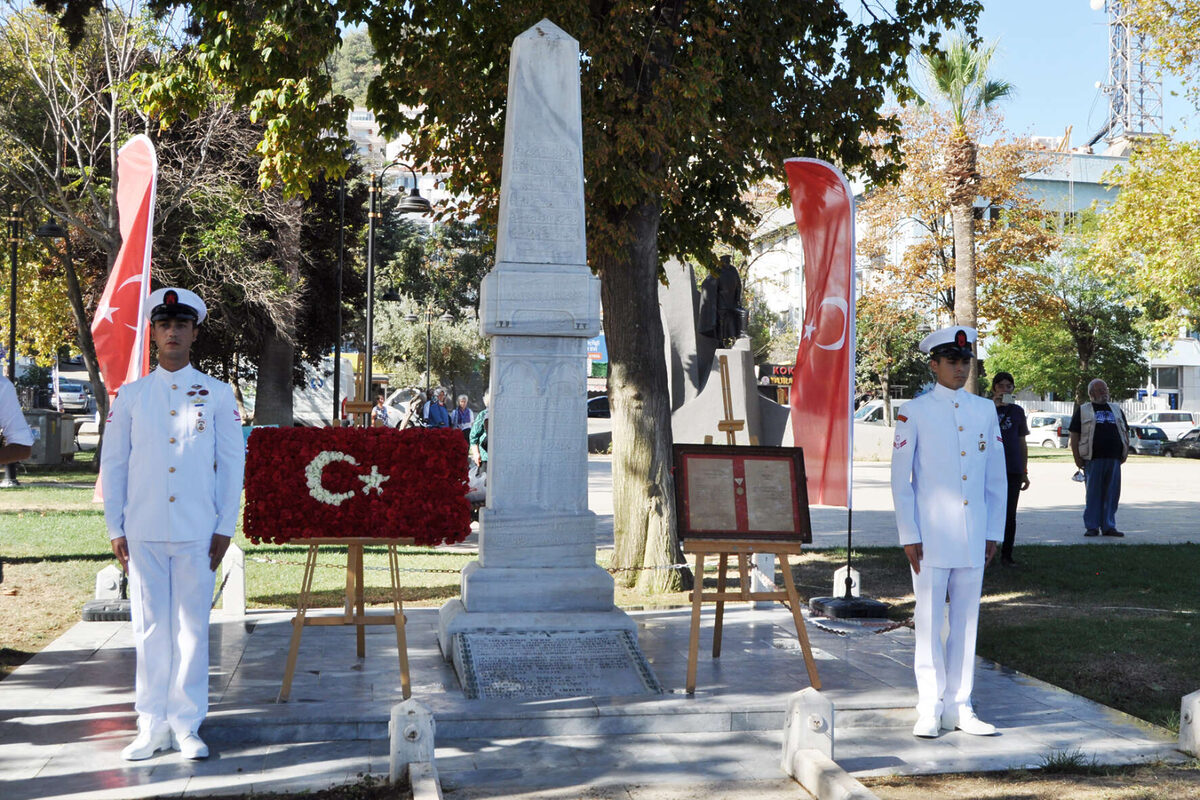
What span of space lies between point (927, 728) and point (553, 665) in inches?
92.0

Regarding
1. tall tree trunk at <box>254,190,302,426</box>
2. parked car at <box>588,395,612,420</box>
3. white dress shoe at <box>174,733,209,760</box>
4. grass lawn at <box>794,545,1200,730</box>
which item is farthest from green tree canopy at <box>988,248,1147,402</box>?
white dress shoe at <box>174,733,209,760</box>

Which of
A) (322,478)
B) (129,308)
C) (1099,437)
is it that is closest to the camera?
(322,478)

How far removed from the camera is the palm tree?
1234 inches

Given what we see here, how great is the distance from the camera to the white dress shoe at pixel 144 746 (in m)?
6.05

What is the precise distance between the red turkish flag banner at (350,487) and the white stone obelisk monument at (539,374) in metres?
0.59

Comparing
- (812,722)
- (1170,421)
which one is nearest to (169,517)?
(812,722)

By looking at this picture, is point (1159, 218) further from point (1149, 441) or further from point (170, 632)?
point (170, 632)

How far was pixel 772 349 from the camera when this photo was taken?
60531 millimetres

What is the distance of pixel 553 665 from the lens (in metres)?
7.48

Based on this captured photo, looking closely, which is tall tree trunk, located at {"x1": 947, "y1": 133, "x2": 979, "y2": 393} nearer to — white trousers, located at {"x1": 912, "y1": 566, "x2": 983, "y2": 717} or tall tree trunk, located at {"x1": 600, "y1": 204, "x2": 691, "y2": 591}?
tall tree trunk, located at {"x1": 600, "y1": 204, "x2": 691, "y2": 591}

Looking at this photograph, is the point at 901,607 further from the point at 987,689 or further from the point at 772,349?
the point at 772,349

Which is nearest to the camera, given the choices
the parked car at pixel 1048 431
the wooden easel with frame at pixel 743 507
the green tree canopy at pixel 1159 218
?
the wooden easel with frame at pixel 743 507

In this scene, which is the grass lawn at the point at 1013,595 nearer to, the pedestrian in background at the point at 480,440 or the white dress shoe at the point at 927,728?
the white dress shoe at the point at 927,728

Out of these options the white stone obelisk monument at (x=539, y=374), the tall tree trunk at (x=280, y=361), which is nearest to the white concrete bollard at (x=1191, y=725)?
the white stone obelisk monument at (x=539, y=374)
